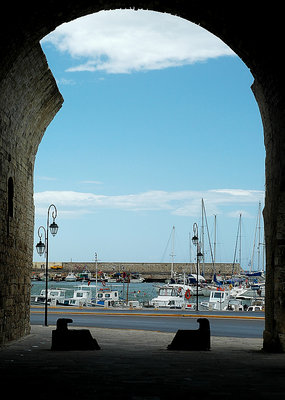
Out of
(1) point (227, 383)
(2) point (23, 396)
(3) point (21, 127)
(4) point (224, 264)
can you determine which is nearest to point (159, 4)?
(3) point (21, 127)

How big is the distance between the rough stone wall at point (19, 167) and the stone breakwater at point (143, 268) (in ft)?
364

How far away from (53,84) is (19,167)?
2.30 m

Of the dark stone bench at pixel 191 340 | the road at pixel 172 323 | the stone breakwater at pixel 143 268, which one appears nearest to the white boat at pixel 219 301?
the road at pixel 172 323

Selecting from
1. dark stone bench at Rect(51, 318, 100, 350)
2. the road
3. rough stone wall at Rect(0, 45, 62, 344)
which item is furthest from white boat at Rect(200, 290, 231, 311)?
dark stone bench at Rect(51, 318, 100, 350)

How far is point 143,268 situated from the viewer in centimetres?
14175

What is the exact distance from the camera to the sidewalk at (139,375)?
6859mm

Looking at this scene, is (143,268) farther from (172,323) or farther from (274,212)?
(274,212)

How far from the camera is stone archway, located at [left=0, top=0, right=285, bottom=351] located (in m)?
11.9

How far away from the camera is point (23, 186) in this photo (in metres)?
15.9

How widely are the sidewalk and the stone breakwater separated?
115 m

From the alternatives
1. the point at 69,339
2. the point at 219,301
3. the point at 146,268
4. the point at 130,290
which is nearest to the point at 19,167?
the point at 69,339

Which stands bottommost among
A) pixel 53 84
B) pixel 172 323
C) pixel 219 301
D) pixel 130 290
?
pixel 130 290

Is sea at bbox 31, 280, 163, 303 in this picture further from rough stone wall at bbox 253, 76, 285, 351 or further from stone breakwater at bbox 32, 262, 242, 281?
rough stone wall at bbox 253, 76, 285, 351

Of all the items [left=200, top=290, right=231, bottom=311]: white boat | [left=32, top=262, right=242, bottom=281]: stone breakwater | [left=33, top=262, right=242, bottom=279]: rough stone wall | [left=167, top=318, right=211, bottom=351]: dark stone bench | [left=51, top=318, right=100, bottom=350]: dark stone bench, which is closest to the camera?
[left=51, top=318, right=100, bottom=350]: dark stone bench
